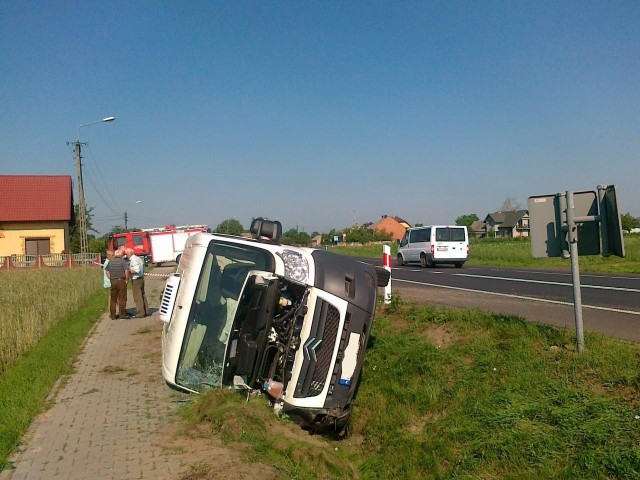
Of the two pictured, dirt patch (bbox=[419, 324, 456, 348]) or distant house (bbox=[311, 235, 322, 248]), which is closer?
dirt patch (bbox=[419, 324, 456, 348])

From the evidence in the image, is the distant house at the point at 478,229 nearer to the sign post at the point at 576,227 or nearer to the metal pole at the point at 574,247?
the sign post at the point at 576,227

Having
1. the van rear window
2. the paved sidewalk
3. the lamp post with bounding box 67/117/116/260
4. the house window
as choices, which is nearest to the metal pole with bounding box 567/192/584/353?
the paved sidewalk

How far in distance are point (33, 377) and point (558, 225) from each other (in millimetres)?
7205

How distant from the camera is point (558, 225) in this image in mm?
6812

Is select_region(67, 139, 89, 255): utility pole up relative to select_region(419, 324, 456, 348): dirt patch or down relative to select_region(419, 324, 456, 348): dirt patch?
up

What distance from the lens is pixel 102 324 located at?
1452 cm

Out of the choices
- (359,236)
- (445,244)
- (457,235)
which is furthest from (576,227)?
(359,236)

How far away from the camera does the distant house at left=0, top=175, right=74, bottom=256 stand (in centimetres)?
4700

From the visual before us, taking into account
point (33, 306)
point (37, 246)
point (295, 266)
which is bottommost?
point (33, 306)

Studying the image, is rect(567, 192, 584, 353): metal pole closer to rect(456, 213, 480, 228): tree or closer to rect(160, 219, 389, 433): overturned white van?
rect(160, 219, 389, 433): overturned white van

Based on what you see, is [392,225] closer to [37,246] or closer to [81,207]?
[37,246]

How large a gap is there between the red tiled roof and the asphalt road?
119ft

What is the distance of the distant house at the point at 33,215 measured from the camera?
4700cm

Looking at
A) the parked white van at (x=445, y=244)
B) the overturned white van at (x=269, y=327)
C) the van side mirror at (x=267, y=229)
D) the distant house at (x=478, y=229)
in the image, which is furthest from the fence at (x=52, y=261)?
the distant house at (x=478, y=229)
